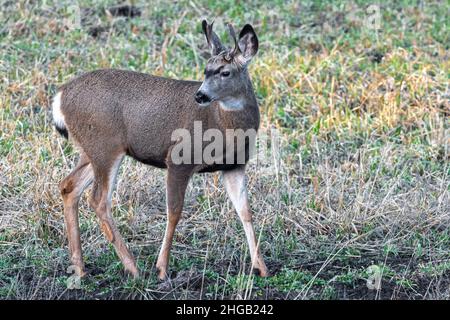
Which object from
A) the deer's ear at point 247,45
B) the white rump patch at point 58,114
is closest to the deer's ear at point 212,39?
the deer's ear at point 247,45

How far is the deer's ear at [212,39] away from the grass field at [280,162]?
130 cm

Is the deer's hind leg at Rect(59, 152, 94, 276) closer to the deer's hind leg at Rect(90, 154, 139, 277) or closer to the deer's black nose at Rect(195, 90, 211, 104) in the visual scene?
the deer's hind leg at Rect(90, 154, 139, 277)

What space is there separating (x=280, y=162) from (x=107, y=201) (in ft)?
6.81

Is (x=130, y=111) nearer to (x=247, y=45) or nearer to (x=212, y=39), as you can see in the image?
(x=212, y=39)

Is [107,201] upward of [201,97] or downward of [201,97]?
downward

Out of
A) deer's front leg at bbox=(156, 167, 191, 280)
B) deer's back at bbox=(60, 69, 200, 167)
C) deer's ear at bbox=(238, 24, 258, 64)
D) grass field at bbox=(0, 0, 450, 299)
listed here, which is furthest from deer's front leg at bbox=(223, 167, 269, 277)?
deer's ear at bbox=(238, 24, 258, 64)

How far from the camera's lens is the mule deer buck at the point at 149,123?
6.90m

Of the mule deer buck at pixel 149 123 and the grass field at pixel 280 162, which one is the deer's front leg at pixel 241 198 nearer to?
the mule deer buck at pixel 149 123

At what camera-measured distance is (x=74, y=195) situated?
7.30m

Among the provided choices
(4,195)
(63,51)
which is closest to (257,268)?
(4,195)

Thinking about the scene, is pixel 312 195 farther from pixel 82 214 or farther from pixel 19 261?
pixel 19 261

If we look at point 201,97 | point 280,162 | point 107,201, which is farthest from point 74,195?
point 280,162

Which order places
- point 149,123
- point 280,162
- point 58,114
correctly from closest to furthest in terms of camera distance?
point 149,123, point 58,114, point 280,162

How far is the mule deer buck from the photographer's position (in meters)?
6.90
